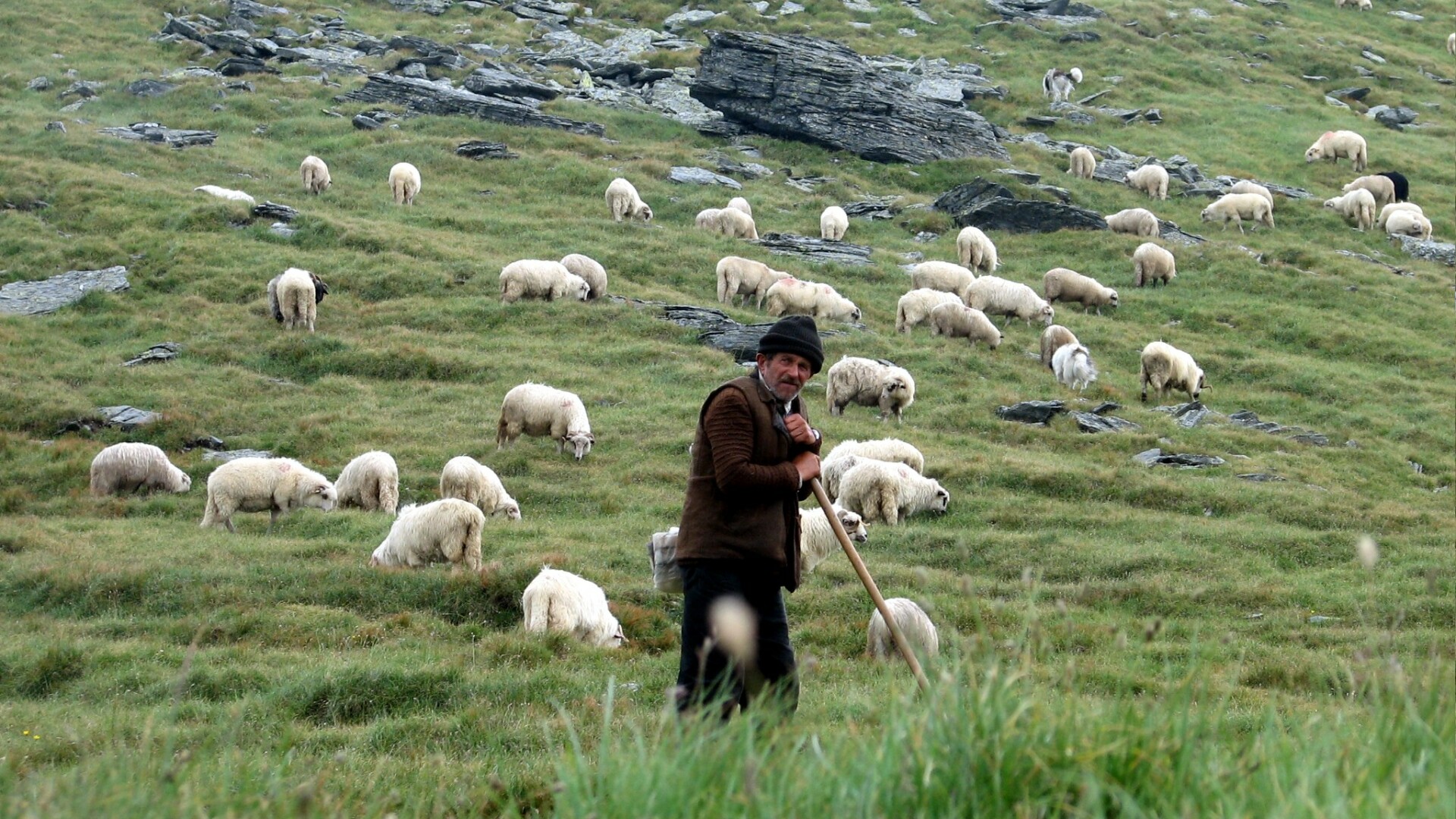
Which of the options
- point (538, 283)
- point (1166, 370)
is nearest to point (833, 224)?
point (538, 283)

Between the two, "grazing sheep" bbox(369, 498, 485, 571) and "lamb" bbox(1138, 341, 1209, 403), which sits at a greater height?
"grazing sheep" bbox(369, 498, 485, 571)

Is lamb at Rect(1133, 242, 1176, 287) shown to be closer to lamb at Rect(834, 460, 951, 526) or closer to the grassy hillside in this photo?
the grassy hillside

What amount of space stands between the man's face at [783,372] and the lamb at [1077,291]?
2470 centimetres

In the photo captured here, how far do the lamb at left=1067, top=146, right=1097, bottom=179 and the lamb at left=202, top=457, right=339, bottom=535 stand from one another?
1339 inches

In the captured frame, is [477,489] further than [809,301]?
No

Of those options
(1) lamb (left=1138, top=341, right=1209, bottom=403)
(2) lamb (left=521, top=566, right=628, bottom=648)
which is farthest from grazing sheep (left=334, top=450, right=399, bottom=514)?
(1) lamb (left=1138, top=341, right=1209, bottom=403)

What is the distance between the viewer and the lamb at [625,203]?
117 feet

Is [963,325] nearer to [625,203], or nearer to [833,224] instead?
[833,224]

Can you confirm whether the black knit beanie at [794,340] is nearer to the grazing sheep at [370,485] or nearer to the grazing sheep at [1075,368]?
the grazing sheep at [370,485]

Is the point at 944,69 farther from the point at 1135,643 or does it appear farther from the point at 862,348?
the point at 1135,643

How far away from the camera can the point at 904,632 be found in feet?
35.3

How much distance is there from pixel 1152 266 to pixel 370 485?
22.9 m

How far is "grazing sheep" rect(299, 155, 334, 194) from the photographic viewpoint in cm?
3603

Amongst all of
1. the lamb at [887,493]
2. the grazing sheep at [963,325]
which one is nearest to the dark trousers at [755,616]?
the lamb at [887,493]
